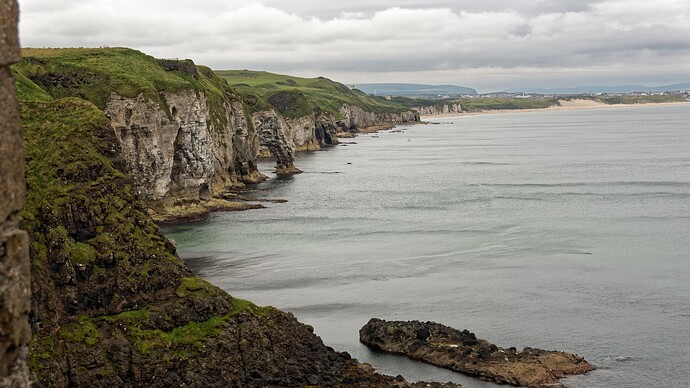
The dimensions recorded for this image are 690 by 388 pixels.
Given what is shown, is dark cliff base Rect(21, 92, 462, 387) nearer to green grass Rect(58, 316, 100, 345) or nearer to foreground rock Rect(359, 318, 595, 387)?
green grass Rect(58, 316, 100, 345)

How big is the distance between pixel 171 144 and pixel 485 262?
4561 centimetres

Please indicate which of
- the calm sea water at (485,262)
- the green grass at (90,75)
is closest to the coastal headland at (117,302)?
the calm sea water at (485,262)

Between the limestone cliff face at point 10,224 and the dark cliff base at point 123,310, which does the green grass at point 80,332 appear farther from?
the limestone cliff face at point 10,224

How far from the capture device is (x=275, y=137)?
17000 centimetres

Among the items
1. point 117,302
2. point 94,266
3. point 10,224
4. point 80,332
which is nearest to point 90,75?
point 94,266

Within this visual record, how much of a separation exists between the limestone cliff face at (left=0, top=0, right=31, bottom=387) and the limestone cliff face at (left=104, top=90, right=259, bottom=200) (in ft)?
261

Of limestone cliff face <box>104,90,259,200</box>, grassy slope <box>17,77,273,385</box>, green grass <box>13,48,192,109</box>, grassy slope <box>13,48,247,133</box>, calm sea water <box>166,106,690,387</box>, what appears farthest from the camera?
limestone cliff face <box>104,90,259,200</box>

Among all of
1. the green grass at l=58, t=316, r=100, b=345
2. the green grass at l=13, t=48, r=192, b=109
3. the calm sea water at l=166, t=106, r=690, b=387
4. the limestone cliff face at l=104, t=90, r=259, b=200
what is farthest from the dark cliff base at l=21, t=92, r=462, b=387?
the green grass at l=13, t=48, r=192, b=109

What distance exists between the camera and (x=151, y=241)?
47.0 metres

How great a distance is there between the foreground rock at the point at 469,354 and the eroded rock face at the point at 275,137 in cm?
11444

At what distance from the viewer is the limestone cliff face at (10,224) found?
473 inches

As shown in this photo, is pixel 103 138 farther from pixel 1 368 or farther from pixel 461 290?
pixel 1 368

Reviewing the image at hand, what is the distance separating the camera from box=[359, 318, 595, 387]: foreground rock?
Answer: 4594 centimetres

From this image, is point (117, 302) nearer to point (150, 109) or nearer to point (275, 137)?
point (150, 109)
